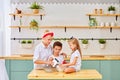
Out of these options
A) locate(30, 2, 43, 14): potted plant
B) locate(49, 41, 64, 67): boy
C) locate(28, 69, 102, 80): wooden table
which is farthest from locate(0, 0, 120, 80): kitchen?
locate(28, 69, 102, 80): wooden table

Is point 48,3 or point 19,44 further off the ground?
point 48,3

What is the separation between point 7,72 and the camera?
4371mm

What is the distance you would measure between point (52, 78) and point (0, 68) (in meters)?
1.35

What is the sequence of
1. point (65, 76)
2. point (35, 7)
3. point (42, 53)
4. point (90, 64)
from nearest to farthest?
1. point (65, 76)
2. point (42, 53)
3. point (90, 64)
4. point (35, 7)

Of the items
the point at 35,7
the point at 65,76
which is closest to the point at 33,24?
the point at 35,7

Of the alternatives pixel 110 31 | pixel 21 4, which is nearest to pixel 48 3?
pixel 21 4

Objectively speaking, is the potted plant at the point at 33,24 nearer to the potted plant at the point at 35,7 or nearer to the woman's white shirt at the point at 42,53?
the potted plant at the point at 35,7

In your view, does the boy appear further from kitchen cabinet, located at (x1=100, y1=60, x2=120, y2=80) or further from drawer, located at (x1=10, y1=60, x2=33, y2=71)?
kitchen cabinet, located at (x1=100, y1=60, x2=120, y2=80)

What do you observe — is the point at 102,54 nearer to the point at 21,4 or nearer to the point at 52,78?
the point at 21,4

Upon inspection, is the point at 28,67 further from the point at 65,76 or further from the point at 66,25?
the point at 65,76

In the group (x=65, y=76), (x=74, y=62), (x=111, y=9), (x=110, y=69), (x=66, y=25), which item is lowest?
(x=110, y=69)

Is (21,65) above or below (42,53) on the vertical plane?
below

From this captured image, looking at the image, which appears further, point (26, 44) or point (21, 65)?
point (26, 44)

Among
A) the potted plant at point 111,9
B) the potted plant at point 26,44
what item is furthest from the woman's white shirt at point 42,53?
the potted plant at point 111,9
